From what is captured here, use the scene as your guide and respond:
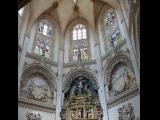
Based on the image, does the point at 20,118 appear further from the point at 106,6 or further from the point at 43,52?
the point at 106,6

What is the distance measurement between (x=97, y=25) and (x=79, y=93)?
6407 millimetres

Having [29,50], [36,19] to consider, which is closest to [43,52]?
[29,50]

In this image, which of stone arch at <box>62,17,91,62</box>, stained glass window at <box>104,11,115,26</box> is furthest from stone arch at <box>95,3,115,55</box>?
stone arch at <box>62,17,91,62</box>

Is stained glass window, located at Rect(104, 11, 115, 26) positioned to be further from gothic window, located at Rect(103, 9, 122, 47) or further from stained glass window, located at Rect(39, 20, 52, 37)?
stained glass window, located at Rect(39, 20, 52, 37)

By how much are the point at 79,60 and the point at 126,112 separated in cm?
639

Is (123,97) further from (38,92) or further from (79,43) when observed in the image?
(79,43)

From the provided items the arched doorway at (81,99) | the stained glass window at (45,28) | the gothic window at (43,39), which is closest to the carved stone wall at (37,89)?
the arched doorway at (81,99)

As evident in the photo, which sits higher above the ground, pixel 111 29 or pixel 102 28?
pixel 102 28

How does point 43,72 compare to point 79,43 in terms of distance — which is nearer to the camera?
point 43,72

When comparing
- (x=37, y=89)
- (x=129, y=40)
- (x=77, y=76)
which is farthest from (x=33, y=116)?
(x=129, y=40)

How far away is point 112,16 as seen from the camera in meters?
21.2

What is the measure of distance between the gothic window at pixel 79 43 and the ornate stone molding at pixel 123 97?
4.78 metres

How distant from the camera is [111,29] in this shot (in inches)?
827

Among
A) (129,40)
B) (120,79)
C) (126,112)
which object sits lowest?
(126,112)
